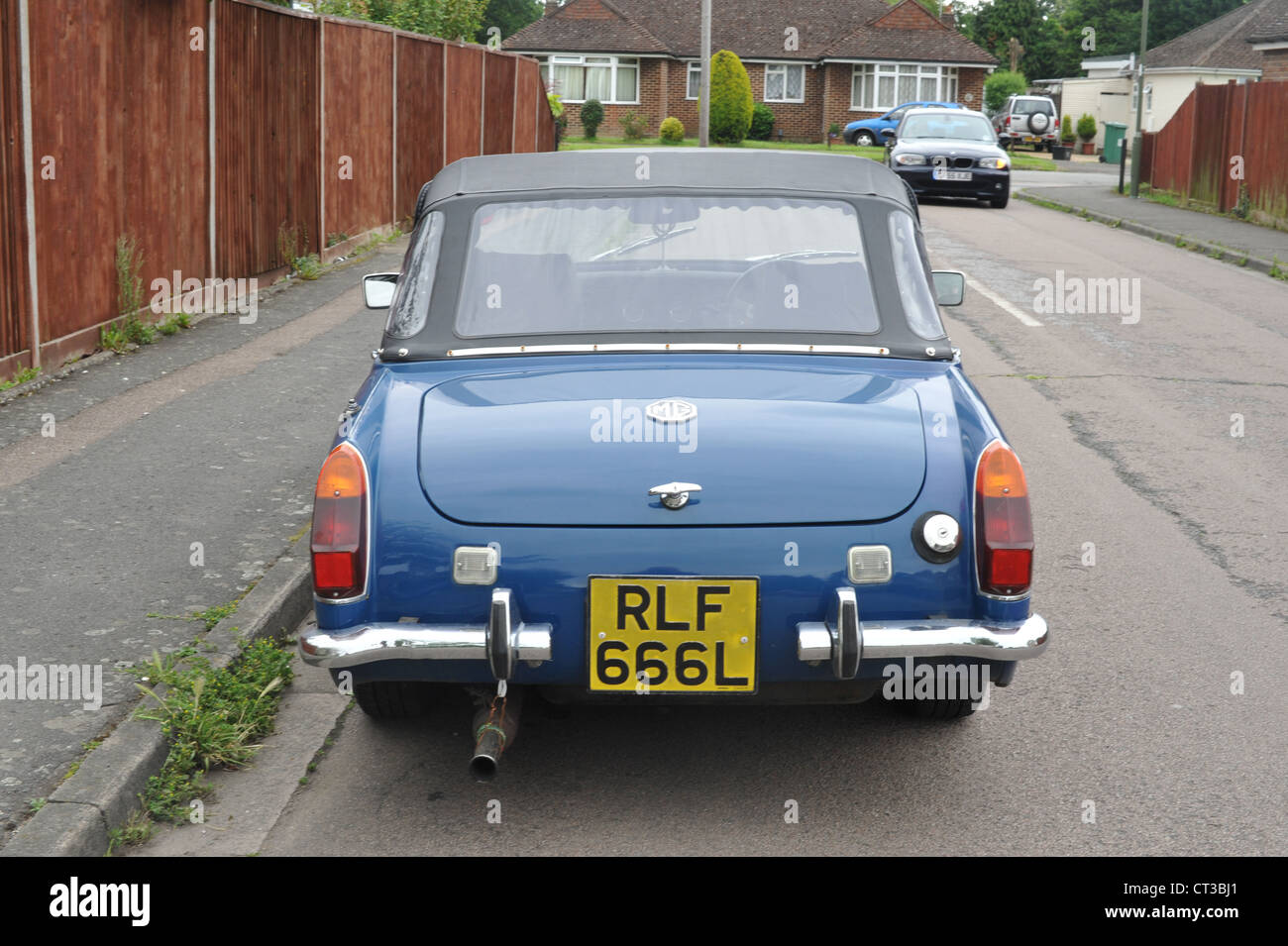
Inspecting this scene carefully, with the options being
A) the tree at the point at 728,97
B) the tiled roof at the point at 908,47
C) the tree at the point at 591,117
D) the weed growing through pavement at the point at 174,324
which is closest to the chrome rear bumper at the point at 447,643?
the weed growing through pavement at the point at 174,324

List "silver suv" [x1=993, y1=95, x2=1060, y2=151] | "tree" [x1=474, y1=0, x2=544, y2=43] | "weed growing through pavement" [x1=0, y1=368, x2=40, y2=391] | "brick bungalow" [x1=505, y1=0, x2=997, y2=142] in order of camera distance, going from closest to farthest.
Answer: "weed growing through pavement" [x1=0, y1=368, x2=40, y2=391], "silver suv" [x1=993, y1=95, x2=1060, y2=151], "brick bungalow" [x1=505, y1=0, x2=997, y2=142], "tree" [x1=474, y1=0, x2=544, y2=43]

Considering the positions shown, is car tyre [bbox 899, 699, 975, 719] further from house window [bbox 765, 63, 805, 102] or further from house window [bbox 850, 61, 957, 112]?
house window [bbox 765, 63, 805, 102]

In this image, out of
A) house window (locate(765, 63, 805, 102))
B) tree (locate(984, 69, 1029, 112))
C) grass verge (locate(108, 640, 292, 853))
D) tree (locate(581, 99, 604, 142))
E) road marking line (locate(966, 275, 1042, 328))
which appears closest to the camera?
grass verge (locate(108, 640, 292, 853))

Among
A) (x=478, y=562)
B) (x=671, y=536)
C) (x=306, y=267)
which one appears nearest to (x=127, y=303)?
(x=306, y=267)

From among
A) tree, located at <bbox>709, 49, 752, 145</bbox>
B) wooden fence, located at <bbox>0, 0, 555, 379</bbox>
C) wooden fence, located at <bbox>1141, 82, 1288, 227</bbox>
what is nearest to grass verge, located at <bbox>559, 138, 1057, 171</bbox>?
tree, located at <bbox>709, 49, 752, 145</bbox>

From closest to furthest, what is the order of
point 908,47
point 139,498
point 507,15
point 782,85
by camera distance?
point 139,498, point 908,47, point 782,85, point 507,15

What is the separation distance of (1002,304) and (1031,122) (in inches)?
1915

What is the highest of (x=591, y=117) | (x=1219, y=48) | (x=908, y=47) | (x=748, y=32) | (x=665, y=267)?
(x=748, y=32)

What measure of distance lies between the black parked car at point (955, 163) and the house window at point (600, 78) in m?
35.3

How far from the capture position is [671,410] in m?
3.81

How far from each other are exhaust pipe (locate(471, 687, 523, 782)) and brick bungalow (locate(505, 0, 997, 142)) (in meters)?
56.9

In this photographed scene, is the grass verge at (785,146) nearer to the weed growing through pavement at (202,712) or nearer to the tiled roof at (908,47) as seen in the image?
the tiled roof at (908,47)

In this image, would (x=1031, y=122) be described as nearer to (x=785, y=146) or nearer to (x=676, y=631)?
(x=785, y=146)

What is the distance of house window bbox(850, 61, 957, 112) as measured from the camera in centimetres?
5988
